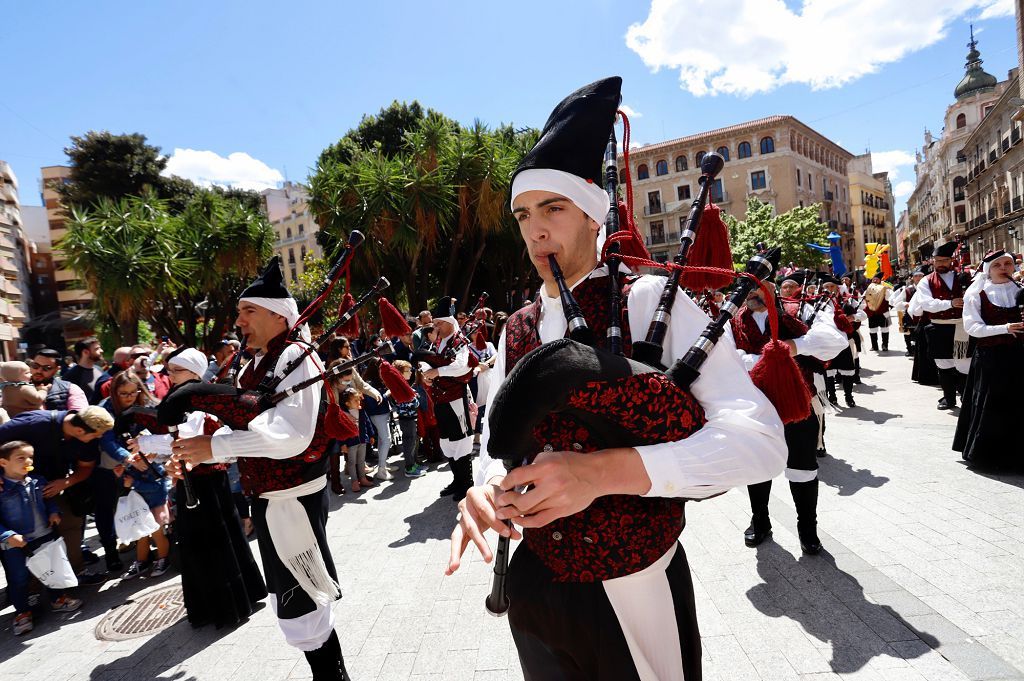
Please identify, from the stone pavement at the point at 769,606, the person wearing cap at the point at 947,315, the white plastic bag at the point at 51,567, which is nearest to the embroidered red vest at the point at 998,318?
the stone pavement at the point at 769,606

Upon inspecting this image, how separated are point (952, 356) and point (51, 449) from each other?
1077 cm

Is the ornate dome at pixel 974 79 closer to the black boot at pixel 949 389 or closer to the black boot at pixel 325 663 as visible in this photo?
the black boot at pixel 949 389

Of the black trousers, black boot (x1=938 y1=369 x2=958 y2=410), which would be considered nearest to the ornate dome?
black boot (x1=938 y1=369 x2=958 y2=410)

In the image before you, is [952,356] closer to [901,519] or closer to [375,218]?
[901,519]

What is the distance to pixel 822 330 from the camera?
14.1ft

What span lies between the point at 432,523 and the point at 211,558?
7.12 ft

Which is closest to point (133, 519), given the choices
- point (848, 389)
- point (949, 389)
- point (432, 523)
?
point (432, 523)

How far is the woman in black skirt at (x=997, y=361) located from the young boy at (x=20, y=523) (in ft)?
27.5

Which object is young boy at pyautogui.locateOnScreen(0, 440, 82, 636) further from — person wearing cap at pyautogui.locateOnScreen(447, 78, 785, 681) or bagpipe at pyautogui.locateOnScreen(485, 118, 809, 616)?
bagpipe at pyautogui.locateOnScreen(485, 118, 809, 616)

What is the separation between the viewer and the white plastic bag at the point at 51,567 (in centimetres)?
439

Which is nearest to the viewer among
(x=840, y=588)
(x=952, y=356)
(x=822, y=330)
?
(x=840, y=588)

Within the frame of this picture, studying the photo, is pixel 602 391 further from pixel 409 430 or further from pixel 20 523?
pixel 409 430

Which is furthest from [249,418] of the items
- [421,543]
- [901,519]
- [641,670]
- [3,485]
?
[901,519]

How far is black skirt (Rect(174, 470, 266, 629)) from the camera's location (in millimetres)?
3990
